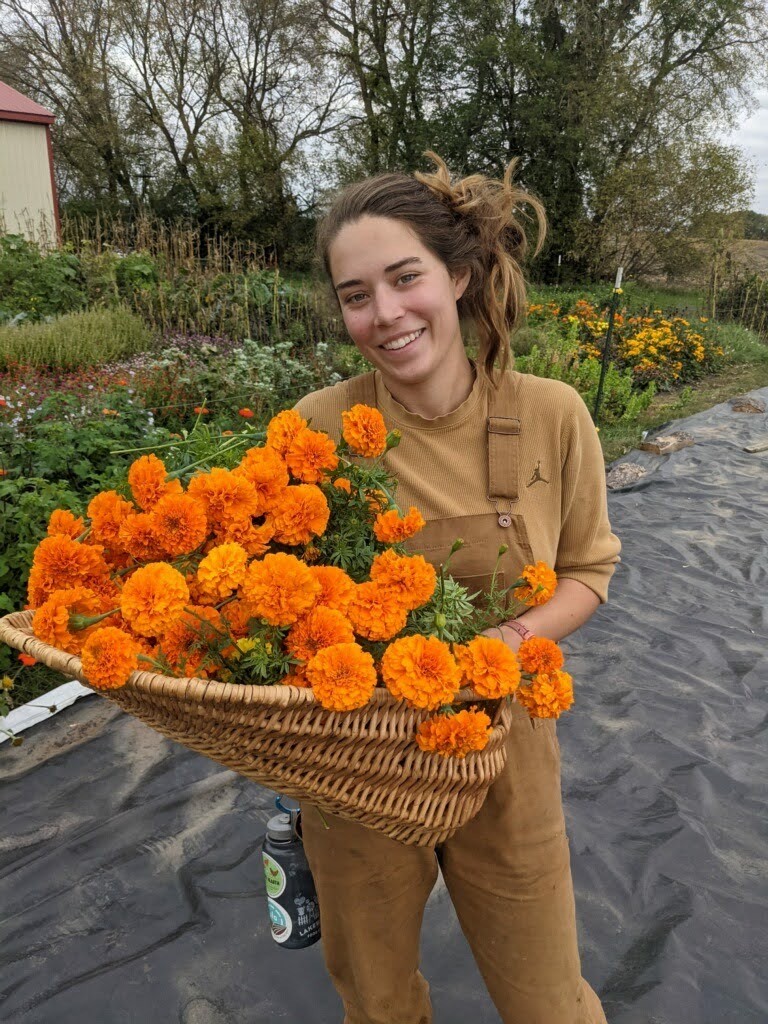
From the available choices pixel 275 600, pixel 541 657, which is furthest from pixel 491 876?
pixel 275 600

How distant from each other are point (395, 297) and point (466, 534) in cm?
45

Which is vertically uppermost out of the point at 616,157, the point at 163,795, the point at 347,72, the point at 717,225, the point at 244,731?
the point at 347,72

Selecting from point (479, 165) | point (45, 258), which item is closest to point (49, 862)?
point (45, 258)

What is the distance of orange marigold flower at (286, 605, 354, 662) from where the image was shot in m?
0.90

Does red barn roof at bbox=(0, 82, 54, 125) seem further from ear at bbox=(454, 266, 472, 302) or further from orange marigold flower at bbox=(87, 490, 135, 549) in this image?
orange marigold flower at bbox=(87, 490, 135, 549)

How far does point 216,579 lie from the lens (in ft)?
2.97

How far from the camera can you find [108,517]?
1.03 metres

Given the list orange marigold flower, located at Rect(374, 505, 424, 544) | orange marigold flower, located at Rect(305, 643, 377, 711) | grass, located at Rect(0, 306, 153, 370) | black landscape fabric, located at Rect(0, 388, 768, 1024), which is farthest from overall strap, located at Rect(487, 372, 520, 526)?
grass, located at Rect(0, 306, 153, 370)

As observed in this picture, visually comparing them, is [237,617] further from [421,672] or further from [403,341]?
[403,341]

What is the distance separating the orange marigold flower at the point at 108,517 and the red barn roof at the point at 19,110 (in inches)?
605

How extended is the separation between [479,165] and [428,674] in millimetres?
22138

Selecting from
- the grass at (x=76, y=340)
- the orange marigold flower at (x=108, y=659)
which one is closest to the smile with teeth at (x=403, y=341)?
the orange marigold flower at (x=108, y=659)

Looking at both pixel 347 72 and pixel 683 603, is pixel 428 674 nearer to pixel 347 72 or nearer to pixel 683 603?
pixel 683 603

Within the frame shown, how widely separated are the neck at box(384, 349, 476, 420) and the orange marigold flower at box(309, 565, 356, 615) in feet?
1.86
